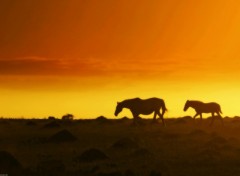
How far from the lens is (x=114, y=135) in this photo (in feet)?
136

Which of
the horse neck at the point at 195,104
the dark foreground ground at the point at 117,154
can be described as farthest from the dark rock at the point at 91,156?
the horse neck at the point at 195,104

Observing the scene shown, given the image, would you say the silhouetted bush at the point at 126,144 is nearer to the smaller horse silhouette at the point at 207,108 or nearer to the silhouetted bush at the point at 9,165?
the silhouetted bush at the point at 9,165

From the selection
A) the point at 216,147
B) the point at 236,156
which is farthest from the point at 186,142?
the point at 236,156

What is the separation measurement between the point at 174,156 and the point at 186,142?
740 cm

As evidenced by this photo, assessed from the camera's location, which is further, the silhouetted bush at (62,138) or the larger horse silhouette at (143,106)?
the larger horse silhouette at (143,106)

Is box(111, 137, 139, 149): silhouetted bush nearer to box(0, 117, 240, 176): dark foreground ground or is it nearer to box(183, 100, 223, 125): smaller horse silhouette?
box(0, 117, 240, 176): dark foreground ground

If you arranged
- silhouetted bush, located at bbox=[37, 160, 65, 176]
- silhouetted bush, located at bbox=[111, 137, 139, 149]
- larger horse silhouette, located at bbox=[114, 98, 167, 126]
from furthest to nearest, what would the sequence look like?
1. larger horse silhouette, located at bbox=[114, 98, 167, 126]
2. silhouetted bush, located at bbox=[111, 137, 139, 149]
3. silhouetted bush, located at bbox=[37, 160, 65, 176]

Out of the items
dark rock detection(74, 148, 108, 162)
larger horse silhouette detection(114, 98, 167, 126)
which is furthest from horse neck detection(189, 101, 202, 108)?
dark rock detection(74, 148, 108, 162)

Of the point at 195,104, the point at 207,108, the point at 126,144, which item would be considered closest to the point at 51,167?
the point at 126,144

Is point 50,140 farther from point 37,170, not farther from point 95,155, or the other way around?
point 37,170

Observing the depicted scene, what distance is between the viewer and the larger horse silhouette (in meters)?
54.3

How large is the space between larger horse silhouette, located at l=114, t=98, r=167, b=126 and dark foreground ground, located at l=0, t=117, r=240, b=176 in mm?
10706

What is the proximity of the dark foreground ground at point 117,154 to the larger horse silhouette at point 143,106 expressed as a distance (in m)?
10.7

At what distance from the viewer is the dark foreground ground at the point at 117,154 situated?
23953 millimetres
